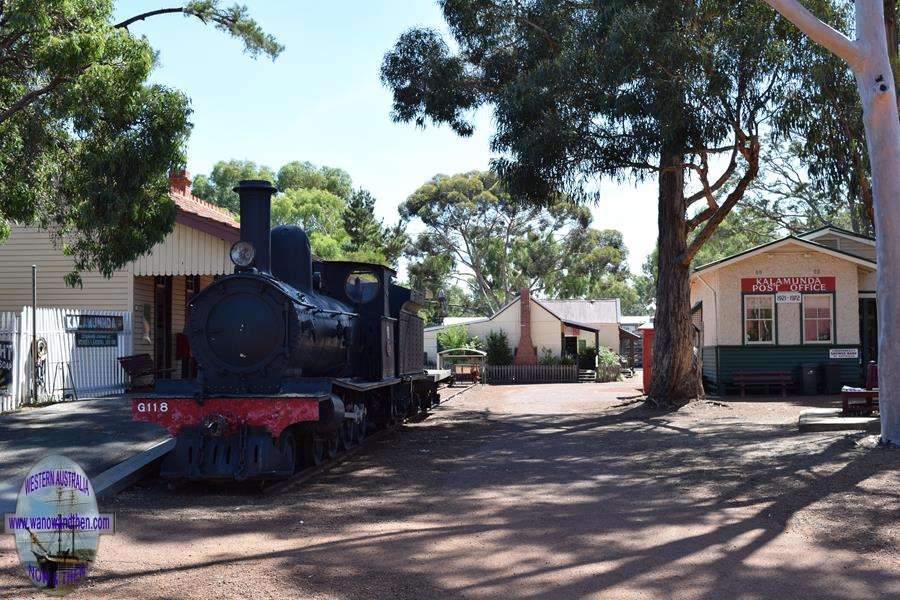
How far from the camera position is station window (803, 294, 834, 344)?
842 inches

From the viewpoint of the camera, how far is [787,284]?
21422 millimetres

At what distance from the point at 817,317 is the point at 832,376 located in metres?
1.56

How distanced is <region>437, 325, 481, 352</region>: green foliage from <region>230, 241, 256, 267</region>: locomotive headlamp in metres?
29.6

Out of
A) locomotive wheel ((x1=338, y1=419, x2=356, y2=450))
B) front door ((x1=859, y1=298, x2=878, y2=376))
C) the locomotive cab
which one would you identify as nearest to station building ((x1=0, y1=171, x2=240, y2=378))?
the locomotive cab

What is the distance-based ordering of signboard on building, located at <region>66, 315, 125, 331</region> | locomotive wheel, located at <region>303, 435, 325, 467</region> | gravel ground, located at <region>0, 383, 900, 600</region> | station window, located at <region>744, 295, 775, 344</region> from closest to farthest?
gravel ground, located at <region>0, 383, 900, 600</region>
locomotive wheel, located at <region>303, 435, 325, 467</region>
signboard on building, located at <region>66, 315, 125, 331</region>
station window, located at <region>744, 295, 775, 344</region>

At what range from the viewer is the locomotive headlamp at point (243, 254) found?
29.9ft

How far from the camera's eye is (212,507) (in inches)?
311

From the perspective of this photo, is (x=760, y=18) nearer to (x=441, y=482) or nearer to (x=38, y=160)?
(x=441, y=482)

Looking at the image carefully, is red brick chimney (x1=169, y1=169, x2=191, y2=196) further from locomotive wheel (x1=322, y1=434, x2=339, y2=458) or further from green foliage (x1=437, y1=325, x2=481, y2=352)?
green foliage (x1=437, y1=325, x2=481, y2=352)

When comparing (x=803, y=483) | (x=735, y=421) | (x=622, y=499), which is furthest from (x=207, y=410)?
(x=735, y=421)

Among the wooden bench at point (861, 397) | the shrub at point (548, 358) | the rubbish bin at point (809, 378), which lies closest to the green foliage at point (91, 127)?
the wooden bench at point (861, 397)

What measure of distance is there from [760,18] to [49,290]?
16.0 meters

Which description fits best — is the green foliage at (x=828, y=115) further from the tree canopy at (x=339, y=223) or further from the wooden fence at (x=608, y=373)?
the tree canopy at (x=339, y=223)

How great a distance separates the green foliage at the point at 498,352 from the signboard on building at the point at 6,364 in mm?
24413
